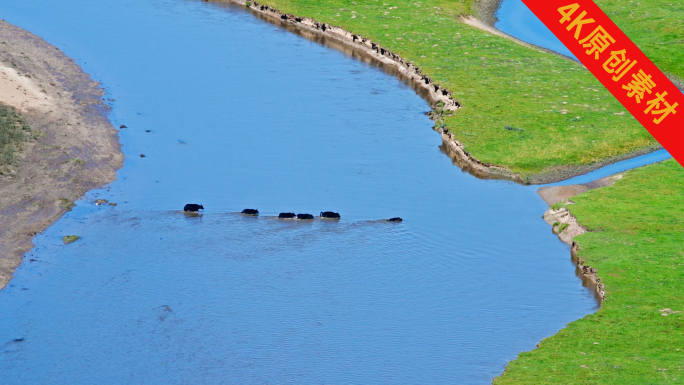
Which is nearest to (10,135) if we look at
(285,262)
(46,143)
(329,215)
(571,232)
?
(46,143)

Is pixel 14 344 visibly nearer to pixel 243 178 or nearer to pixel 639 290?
pixel 243 178

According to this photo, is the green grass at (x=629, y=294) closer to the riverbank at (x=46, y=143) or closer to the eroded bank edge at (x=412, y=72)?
the eroded bank edge at (x=412, y=72)

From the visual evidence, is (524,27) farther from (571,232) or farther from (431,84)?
(571,232)

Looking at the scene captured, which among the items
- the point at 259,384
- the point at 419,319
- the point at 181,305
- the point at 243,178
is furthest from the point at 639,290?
the point at 243,178

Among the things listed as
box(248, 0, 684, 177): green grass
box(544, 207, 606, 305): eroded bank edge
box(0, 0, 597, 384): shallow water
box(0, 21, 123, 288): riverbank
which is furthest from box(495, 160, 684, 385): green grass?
box(0, 21, 123, 288): riverbank

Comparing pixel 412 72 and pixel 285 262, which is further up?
pixel 412 72

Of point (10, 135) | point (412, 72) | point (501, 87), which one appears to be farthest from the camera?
point (412, 72)
